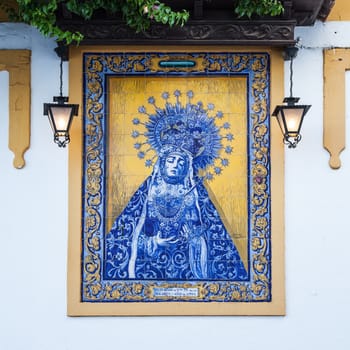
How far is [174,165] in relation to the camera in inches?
219

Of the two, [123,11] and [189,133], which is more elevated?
[123,11]

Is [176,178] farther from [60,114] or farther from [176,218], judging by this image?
[60,114]

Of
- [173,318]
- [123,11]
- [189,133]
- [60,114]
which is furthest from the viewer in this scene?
[189,133]

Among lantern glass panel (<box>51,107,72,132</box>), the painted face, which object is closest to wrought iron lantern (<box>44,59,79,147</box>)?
lantern glass panel (<box>51,107,72,132</box>)

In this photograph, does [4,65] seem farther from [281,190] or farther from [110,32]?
[281,190]

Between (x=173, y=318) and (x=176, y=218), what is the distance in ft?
2.88

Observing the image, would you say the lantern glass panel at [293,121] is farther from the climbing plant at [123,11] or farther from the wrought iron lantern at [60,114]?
the wrought iron lantern at [60,114]

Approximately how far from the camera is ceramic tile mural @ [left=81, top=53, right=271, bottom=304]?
5488mm

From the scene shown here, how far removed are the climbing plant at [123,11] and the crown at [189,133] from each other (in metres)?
0.78

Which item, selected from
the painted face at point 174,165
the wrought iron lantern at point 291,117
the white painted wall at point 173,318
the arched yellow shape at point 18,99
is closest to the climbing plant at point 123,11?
the arched yellow shape at point 18,99

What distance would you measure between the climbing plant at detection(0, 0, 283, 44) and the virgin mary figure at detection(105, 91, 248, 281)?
0.78 metres

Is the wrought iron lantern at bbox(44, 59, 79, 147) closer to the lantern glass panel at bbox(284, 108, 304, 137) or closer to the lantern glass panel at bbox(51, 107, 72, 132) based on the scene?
the lantern glass panel at bbox(51, 107, 72, 132)

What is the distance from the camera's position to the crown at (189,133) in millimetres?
5562

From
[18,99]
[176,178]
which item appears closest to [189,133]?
[176,178]
